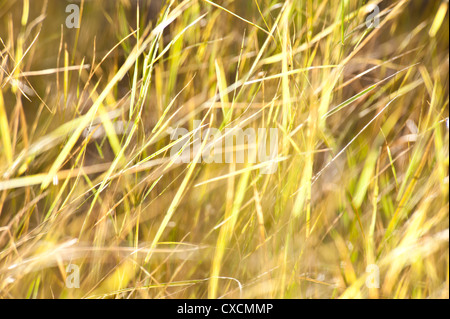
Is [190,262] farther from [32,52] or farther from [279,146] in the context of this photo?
[32,52]

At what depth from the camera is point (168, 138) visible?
0.63 meters

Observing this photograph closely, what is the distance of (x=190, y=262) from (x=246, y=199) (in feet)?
0.44

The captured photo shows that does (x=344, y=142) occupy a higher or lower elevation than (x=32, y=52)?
lower

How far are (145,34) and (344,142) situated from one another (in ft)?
1.15

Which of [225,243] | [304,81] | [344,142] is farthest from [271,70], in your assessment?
[225,243]

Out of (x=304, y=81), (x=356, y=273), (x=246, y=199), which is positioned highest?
(x=304, y=81)

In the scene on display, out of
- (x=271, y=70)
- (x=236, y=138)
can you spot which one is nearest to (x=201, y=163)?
(x=236, y=138)

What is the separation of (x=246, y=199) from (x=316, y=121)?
0.16 metres

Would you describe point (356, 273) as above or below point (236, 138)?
below

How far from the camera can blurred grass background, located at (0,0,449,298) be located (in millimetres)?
622

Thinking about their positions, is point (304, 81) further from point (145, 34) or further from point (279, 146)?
point (145, 34)

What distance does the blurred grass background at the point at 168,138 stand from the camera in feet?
2.04

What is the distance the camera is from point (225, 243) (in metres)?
0.63

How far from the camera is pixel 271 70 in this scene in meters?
0.62
